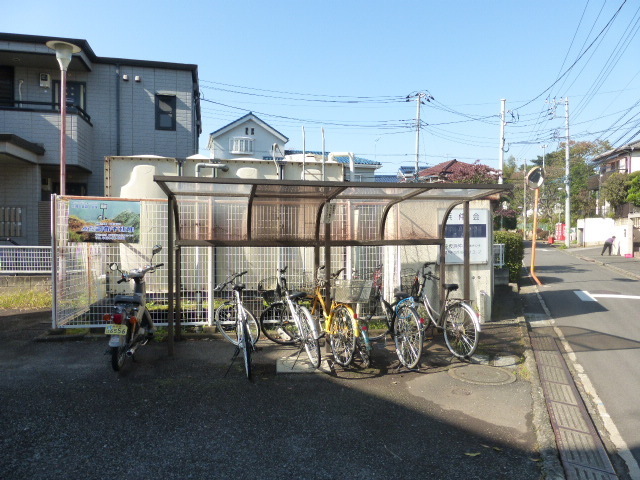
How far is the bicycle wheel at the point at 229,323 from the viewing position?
6656mm

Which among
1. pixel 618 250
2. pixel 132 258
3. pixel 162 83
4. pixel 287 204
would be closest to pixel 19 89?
pixel 162 83

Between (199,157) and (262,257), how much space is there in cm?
379

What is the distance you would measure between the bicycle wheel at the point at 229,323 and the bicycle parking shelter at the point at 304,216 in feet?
1.99

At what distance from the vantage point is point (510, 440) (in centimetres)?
401

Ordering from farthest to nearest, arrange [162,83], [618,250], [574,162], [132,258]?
[574,162]
[618,250]
[162,83]
[132,258]

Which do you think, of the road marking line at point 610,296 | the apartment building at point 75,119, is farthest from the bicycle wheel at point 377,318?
the apartment building at point 75,119

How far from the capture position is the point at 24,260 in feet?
30.7

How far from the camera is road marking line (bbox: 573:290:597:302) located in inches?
480

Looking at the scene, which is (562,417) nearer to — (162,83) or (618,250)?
(162,83)

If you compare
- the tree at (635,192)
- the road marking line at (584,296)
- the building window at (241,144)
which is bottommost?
the road marking line at (584,296)

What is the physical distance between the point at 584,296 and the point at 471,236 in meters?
6.48

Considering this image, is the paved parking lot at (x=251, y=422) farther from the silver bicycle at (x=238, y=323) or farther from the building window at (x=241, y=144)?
the building window at (x=241, y=144)

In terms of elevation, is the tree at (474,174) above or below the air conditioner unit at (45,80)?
below

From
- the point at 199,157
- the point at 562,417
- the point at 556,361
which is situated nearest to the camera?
the point at 562,417
